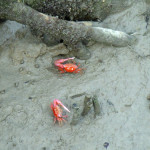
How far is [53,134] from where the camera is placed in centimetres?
416

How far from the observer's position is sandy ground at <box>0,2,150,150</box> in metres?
4.13

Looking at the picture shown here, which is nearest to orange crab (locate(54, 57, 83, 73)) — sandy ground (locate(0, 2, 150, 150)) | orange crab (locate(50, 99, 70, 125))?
sandy ground (locate(0, 2, 150, 150))

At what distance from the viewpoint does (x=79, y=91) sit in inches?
183

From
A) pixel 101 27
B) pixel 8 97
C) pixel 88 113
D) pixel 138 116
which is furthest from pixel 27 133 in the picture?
pixel 101 27

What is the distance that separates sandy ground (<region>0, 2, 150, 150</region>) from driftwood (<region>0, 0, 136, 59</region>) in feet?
0.83

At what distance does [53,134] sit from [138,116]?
144 cm

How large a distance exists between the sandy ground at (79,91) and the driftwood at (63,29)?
254 mm

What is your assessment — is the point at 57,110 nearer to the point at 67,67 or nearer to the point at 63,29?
the point at 67,67

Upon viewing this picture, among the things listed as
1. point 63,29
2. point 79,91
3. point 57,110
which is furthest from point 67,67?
point 57,110

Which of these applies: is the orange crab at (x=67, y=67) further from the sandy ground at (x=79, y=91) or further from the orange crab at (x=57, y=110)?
the orange crab at (x=57, y=110)

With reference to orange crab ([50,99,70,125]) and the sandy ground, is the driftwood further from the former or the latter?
orange crab ([50,99,70,125])

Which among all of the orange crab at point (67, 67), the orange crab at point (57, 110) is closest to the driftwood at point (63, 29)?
the orange crab at point (67, 67)

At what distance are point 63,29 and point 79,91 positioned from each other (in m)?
1.11

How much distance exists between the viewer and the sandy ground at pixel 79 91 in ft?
13.5
